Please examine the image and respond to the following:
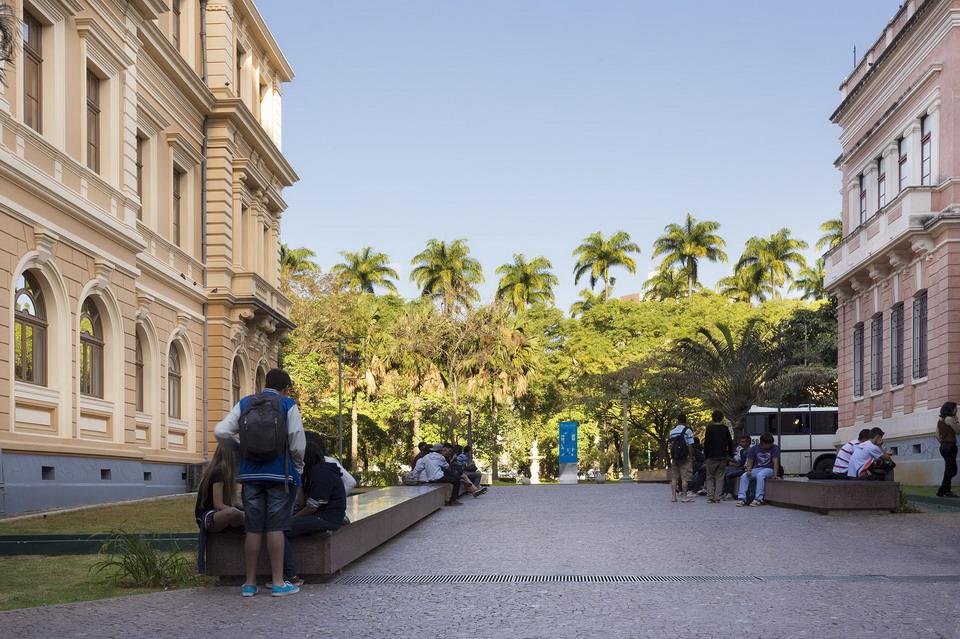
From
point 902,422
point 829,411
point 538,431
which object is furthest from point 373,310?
point 902,422

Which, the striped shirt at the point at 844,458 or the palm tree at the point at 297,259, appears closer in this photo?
the striped shirt at the point at 844,458

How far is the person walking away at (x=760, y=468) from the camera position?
22578mm

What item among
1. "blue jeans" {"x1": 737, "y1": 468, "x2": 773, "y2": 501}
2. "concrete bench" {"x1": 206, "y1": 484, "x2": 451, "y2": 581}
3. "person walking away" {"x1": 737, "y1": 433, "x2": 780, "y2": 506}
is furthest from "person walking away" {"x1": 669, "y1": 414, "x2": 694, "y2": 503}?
"concrete bench" {"x1": 206, "y1": 484, "x2": 451, "y2": 581}

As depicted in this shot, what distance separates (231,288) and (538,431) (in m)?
30.1

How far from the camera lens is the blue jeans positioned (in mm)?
22547

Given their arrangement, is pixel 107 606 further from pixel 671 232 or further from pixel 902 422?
pixel 671 232

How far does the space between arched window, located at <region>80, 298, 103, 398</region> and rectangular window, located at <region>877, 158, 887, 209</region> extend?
22.7m

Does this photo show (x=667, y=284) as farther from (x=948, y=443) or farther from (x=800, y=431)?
(x=948, y=443)

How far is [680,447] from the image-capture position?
24.2m

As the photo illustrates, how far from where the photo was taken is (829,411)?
51.4 m

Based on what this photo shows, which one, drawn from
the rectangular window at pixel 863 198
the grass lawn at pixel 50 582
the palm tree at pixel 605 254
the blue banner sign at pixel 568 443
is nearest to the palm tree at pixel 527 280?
the palm tree at pixel 605 254

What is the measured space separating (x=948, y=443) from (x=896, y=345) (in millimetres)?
12179

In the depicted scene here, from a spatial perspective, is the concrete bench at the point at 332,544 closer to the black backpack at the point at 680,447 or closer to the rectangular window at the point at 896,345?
the black backpack at the point at 680,447

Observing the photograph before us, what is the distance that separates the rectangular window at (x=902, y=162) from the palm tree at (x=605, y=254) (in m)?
44.9
